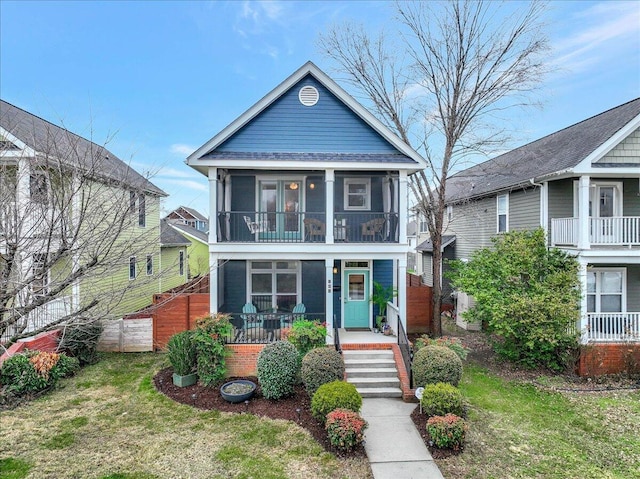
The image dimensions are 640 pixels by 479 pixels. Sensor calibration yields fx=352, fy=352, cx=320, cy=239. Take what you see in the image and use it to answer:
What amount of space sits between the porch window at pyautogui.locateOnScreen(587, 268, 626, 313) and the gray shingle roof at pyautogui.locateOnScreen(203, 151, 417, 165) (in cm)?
820

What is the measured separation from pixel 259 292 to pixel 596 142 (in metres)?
13.4

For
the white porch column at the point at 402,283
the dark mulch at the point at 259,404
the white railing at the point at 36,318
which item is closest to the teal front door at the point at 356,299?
the white porch column at the point at 402,283

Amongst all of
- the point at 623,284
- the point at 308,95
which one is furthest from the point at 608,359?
the point at 308,95

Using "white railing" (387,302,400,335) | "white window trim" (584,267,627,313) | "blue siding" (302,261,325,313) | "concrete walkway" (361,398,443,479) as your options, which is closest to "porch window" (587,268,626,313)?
"white window trim" (584,267,627,313)

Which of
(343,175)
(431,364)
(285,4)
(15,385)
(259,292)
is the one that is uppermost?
(285,4)

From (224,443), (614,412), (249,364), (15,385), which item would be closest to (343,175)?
(249,364)

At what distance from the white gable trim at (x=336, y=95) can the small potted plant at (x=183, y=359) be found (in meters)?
6.64

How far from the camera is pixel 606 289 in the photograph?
13.3 metres

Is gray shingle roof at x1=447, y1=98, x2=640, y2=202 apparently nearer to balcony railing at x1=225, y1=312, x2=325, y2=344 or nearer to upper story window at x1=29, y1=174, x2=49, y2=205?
balcony railing at x1=225, y1=312, x2=325, y2=344

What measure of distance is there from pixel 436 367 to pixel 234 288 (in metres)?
7.93

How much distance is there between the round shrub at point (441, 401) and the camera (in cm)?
777

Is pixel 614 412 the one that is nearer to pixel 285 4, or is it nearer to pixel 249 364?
pixel 249 364

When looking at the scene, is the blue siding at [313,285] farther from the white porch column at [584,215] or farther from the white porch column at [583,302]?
the white porch column at [584,215]

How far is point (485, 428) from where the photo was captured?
26.1 ft
